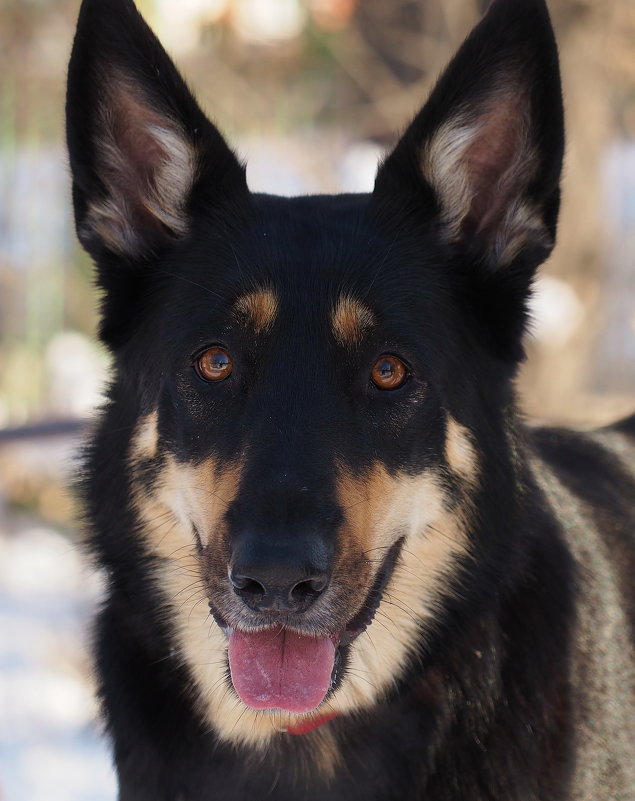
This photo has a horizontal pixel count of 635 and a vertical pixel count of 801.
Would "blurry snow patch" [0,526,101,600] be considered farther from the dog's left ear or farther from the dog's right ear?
the dog's left ear

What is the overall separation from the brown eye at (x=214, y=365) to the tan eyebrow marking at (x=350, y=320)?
304 millimetres

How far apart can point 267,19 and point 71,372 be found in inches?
136

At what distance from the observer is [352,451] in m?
2.61

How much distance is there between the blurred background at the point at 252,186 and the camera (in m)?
6.68

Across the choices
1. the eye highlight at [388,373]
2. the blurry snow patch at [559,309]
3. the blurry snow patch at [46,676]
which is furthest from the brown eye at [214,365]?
the blurry snow patch at [559,309]

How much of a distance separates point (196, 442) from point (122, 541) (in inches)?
17.6

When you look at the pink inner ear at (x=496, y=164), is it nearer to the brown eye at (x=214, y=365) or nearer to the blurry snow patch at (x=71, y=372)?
the brown eye at (x=214, y=365)

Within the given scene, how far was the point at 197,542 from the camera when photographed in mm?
2740

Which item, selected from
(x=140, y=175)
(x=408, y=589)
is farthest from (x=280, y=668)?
(x=140, y=175)

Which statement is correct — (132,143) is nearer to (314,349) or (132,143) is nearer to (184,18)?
(314,349)

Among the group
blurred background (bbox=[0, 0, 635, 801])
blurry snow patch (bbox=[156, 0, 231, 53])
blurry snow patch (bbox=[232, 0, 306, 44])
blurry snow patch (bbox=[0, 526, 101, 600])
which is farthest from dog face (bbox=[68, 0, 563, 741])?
blurry snow patch (bbox=[232, 0, 306, 44])

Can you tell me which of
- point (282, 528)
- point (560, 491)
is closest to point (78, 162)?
point (282, 528)

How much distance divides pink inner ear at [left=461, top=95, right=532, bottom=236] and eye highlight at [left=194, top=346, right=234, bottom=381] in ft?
2.79

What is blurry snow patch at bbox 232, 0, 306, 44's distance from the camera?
27.5ft
